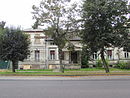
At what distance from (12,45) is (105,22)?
39.9 ft

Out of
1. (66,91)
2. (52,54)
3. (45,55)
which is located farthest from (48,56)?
(66,91)

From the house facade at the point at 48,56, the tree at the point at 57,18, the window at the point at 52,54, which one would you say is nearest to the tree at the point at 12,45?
the tree at the point at 57,18

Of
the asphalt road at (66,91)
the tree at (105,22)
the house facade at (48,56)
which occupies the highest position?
the tree at (105,22)

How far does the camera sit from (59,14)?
2072 cm

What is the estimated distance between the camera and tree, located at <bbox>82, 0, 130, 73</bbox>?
1780 centimetres

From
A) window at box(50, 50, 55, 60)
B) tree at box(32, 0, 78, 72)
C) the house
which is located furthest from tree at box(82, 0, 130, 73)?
window at box(50, 50, 55, 60)

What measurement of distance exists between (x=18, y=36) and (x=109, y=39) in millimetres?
11899

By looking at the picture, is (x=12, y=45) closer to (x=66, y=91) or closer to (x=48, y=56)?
(x=48, y=56)

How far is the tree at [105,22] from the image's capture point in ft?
58.4

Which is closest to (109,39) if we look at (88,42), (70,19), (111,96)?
(88,42)

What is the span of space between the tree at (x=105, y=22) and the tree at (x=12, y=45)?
345 inches

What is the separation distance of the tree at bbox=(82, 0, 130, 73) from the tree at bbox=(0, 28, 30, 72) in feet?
28.7

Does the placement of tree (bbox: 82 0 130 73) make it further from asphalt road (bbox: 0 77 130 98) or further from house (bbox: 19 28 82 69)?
house (bbox: 19 28 82 69)

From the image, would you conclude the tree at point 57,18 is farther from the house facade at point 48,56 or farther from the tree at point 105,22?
the house facade at point 48,56
